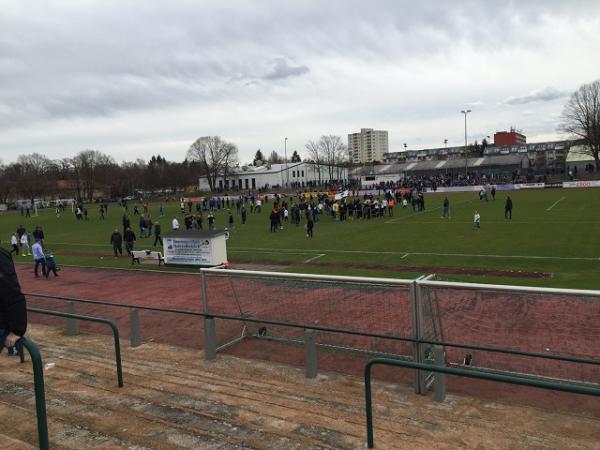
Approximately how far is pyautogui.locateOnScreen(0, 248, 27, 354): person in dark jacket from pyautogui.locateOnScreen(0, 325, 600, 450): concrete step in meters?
1.23

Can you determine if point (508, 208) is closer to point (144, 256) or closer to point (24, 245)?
point (144, 256)

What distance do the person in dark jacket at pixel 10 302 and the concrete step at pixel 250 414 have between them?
1.23 m

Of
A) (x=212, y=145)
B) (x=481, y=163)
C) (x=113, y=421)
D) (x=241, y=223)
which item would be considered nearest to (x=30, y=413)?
(x=113, y=421)

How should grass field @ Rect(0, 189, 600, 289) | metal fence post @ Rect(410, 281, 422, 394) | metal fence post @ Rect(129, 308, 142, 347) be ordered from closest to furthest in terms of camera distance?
metal fence post @ Rect(410, 281, 422, 394)
metal fence post @ Rect(129, 308, 142, 347)
grass field @ Rect(0, 189, 600, 289)

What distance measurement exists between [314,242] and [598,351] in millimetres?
20324

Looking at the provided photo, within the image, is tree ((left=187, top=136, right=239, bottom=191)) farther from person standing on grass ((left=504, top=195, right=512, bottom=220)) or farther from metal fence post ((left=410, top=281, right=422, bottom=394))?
metal fence post ((left=410, top=281, right=422, bottom=394))

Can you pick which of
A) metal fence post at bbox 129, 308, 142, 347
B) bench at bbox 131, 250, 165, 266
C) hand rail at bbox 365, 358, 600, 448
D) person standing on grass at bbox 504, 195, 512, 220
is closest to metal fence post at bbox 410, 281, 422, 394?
hand rail at bbox 365, 358, 600, 448

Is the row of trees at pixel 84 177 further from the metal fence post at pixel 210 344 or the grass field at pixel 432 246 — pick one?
the metal fence post at pixel 210 344

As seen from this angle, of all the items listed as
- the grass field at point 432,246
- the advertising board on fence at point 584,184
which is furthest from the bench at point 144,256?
the advertising board on fence at point 584,184

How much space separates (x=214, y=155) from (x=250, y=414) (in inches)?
4755

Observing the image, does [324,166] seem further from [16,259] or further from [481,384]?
[481,384]

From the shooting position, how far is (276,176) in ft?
384

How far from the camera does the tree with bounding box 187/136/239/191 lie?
12181 cm

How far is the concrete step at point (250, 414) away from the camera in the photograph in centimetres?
475
